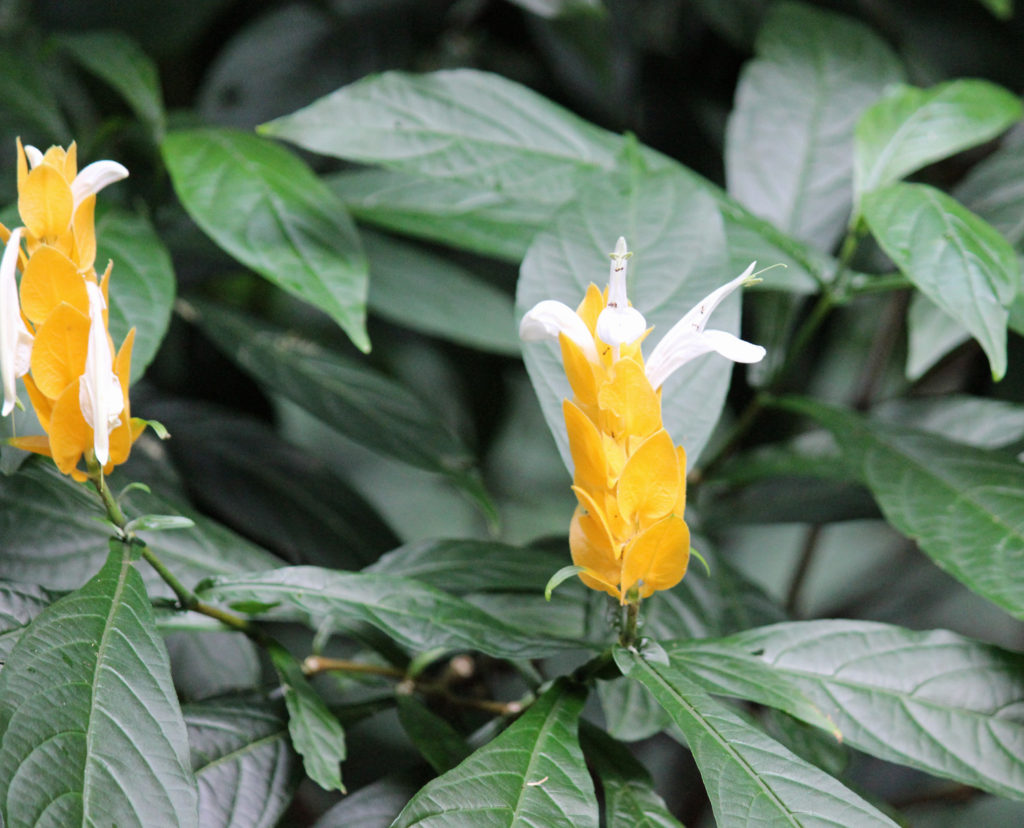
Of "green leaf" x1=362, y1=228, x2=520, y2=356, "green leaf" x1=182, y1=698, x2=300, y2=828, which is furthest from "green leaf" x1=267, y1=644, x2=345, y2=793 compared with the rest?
"green leaf" x1=362, y1=228, x2=520, y2=356

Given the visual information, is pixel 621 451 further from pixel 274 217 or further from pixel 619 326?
pixel 274 217

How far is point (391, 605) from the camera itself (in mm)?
511

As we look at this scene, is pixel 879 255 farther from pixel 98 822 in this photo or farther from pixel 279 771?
pixel 98 822

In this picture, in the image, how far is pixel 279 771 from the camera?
0.52 meters

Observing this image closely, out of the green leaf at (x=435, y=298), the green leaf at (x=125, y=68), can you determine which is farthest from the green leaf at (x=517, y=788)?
the green leaf at (x=125, y=68)

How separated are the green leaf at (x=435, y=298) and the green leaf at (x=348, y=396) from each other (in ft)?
0.41

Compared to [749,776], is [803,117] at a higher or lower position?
higher

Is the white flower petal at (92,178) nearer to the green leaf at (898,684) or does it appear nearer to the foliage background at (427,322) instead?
the foliage background at (427,322)

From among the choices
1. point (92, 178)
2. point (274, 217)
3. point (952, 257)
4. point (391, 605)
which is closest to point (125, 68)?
point (274, 217)

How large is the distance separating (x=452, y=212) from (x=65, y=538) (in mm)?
459

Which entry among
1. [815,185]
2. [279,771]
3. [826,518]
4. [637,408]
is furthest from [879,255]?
[279,771]

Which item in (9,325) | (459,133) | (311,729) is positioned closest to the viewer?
(9,325)

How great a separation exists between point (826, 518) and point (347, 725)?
517mm

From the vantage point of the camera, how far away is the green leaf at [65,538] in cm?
54
